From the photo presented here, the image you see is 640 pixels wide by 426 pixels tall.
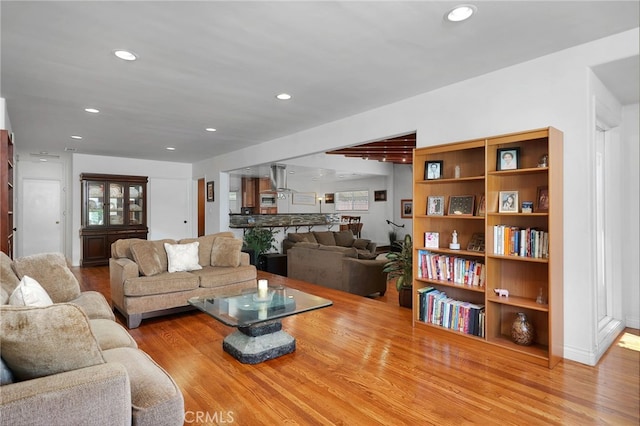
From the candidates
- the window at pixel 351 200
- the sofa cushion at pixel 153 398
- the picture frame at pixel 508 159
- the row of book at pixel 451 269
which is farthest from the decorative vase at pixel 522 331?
the window at pixel 351 200

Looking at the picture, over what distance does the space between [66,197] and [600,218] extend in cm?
985

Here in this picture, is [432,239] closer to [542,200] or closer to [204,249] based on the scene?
[542,200]

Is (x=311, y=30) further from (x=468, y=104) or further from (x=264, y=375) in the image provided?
(x=264, y=375)

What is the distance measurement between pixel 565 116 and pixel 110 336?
3.66m

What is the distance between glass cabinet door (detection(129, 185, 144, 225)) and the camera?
784cm

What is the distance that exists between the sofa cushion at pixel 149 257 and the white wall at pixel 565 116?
3.24 m

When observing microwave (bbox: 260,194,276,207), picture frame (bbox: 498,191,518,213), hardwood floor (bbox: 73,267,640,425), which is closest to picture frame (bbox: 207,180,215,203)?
microwave (bbox: 260,194,276,207)

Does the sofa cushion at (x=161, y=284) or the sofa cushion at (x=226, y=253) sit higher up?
the sofa cushion at (x=226, y=253)

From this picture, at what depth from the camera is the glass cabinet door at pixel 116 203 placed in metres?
7.59

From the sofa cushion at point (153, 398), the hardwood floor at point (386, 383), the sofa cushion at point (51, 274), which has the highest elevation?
the sofa cushion at point (51, 274)

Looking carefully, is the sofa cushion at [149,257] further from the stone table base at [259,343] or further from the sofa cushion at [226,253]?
the stone table base at [259,343]

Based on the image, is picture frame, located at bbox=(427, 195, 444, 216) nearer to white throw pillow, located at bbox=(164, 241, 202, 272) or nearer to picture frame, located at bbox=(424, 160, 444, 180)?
picture frame, located at bbox=(424, 160, 444, 180)

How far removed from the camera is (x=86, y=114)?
4.50 metres

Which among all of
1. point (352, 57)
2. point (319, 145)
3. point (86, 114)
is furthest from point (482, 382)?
point (86, 114)
